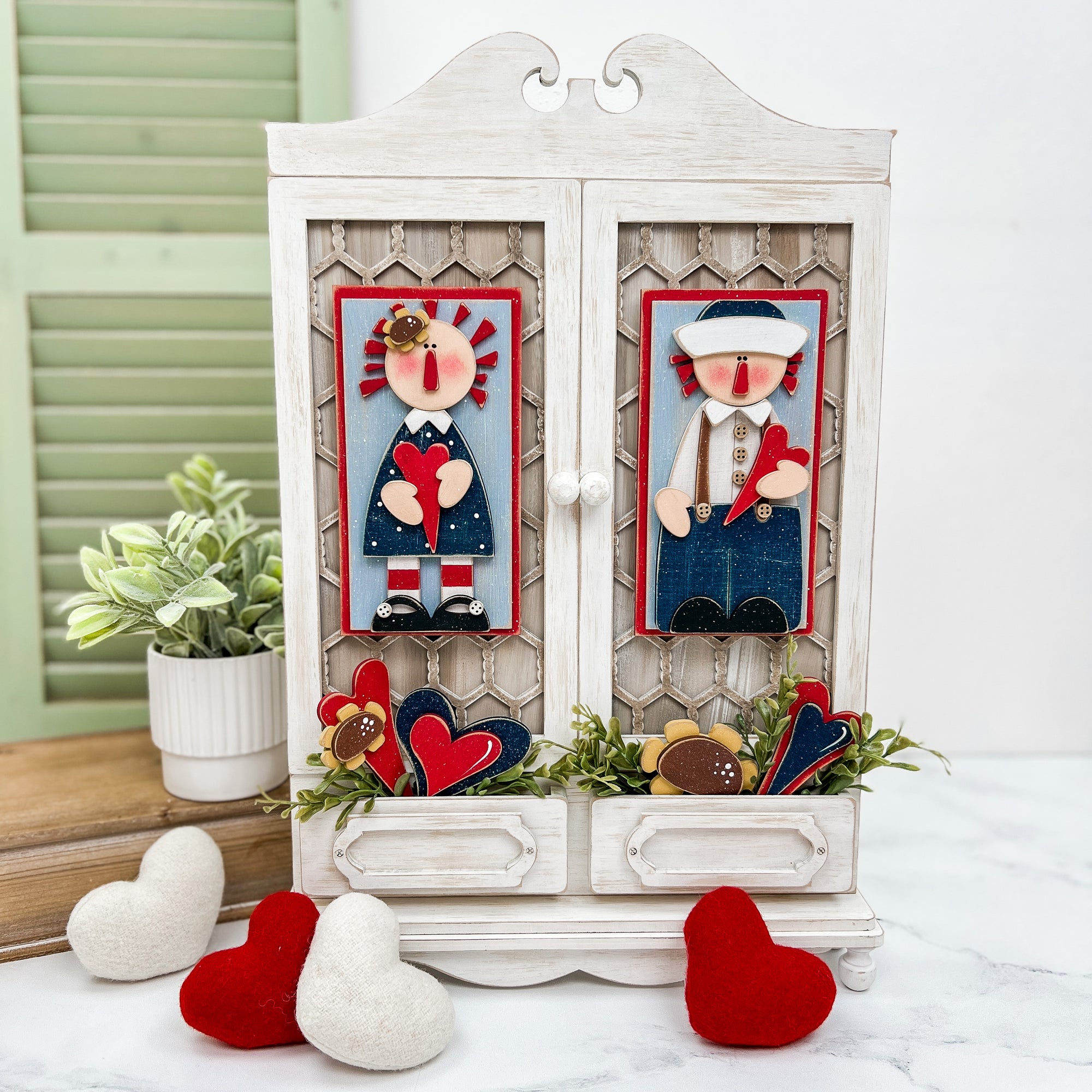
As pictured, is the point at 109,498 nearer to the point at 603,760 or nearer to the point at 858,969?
the point at 603,760

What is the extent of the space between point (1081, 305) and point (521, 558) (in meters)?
1.15

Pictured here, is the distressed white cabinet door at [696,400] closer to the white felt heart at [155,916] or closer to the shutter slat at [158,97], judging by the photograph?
the white felt heart at [155,916]

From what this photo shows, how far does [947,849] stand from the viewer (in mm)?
1333

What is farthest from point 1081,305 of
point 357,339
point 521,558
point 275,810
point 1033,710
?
point 275,810

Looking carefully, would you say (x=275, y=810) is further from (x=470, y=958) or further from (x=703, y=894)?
(x=703, y=894)

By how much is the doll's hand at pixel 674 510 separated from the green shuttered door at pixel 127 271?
2.37ft

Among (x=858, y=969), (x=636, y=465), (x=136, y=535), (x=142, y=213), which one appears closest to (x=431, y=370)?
(x=636, y=465)

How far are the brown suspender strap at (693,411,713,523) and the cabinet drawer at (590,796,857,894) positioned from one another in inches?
12.8

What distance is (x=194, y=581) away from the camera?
3.59 feet

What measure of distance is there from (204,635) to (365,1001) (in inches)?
22.5

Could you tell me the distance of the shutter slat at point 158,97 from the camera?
1.30m

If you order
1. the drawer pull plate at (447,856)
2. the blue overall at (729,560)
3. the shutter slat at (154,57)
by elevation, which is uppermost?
the shutter slat at (154,57)

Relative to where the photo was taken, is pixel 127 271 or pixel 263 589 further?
pixel 127 271

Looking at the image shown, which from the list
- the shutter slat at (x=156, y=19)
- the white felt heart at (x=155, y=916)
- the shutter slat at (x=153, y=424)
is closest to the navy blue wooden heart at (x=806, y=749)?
the white felt heart at (x=155, y=916)
